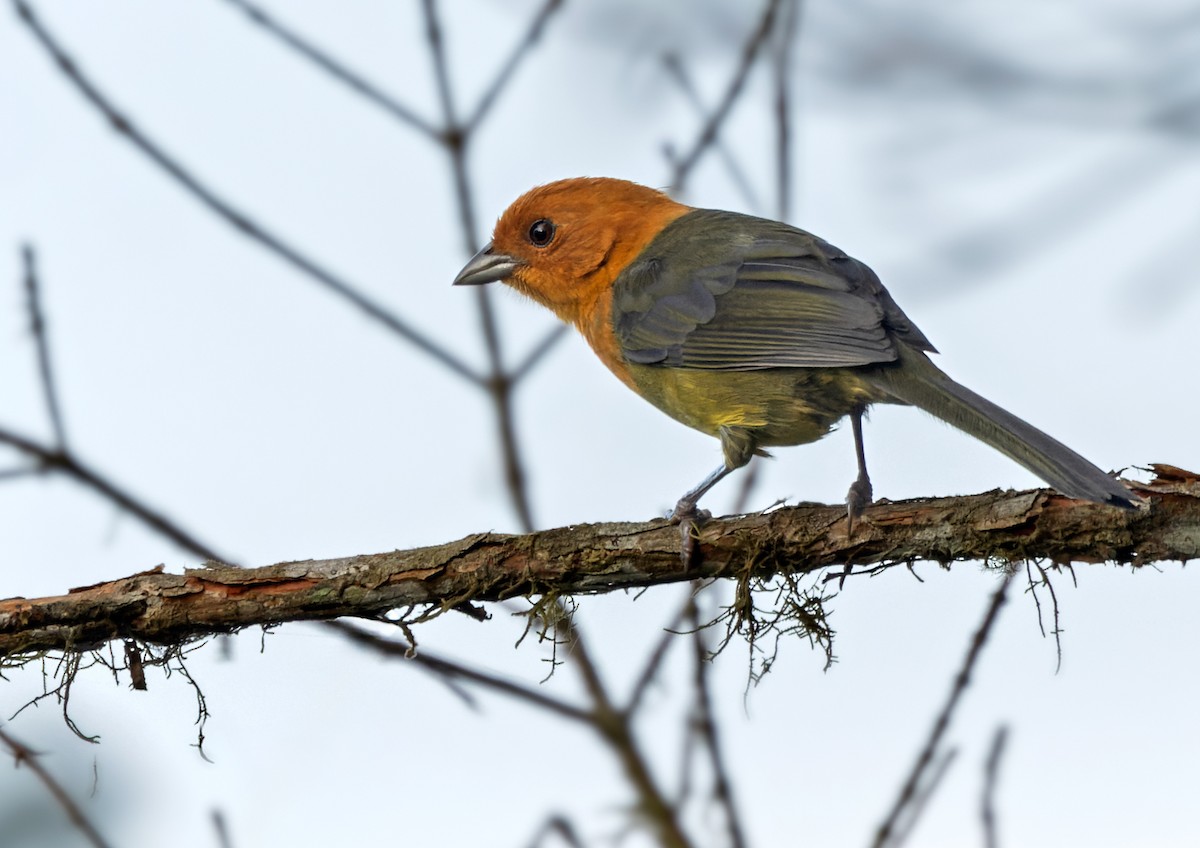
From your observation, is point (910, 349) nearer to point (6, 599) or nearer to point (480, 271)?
point (480, 271)

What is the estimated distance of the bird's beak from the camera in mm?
5277

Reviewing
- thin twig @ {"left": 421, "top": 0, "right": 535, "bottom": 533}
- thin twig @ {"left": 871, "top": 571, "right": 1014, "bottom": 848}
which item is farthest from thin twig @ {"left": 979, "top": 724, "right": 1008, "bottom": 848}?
thin twig @ {"left": 421, "top": 0, "right": 535, "bottom": 533}

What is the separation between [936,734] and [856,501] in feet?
2.19

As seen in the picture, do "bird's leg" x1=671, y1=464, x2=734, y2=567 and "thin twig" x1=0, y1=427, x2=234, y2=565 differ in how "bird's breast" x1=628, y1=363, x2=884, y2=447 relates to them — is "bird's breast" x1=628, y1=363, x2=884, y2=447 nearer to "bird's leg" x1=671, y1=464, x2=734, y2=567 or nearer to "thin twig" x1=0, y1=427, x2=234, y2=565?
"bird's leg" x1=671, y1=464, x2=734, y2=567

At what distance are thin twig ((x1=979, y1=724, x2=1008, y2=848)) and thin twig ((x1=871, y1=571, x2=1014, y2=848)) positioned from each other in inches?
11.1

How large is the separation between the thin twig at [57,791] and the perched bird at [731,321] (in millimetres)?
1587

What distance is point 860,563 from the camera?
3369 mm

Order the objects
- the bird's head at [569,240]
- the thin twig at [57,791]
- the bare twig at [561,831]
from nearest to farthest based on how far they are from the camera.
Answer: the thin twig at [57,791], the bare twig at [561,831], the bird's head at [569,240]

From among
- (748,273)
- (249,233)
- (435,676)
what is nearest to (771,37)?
(748,273)

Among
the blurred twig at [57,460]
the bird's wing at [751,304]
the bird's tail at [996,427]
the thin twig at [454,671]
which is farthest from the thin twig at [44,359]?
the bird's tail at [996,427]

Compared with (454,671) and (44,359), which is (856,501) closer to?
(454,671)

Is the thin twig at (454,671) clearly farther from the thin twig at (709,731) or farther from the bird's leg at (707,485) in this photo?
the bird's leg at (707,485)

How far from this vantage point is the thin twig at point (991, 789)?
304 cm

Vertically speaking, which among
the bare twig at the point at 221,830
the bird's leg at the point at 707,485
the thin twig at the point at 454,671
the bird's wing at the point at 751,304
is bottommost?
the bare twig at the point at 221,830
